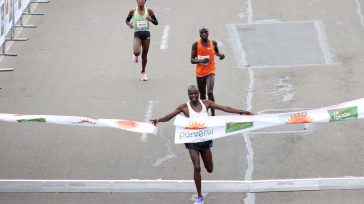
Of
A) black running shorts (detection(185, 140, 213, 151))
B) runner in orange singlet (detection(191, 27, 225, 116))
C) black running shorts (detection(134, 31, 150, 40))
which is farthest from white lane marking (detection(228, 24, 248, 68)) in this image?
black running shorts (detection(185, 140, 213, 151))

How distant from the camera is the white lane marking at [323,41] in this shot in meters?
22.5

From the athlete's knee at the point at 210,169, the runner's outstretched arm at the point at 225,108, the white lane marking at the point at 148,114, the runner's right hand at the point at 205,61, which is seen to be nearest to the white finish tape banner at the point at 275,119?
the runner's outstretched arm at the point at 225,108

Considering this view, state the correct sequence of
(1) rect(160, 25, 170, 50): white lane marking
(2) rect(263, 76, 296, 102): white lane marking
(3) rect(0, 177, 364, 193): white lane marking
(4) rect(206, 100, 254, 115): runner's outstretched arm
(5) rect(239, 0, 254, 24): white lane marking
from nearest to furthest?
(4) rect(206, 100, 254, 115): runner's outstretched arm, (3) rect(0, 177, 364, 193): white lane marking, (2) rect(263, 76, 296, 102): white lane marking, (1) rect(160, 25, 170, 50): white lane marking, (5) rect(239, 0, 254, 24): white lane marking

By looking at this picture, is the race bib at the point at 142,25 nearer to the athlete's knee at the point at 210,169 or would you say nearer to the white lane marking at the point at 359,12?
the athlete's knee at the point at 210,169

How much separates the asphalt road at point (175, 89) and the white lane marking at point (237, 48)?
0.15 feet

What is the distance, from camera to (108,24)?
2600 centimetres

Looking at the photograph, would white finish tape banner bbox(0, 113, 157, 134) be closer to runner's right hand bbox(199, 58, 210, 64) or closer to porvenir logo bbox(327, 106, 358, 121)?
porvenir logo bbox(327, 106, 358, 121)

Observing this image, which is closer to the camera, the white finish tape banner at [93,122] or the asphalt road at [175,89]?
the white finish tape banner at [93,122]

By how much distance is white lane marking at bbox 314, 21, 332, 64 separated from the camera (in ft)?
73.7

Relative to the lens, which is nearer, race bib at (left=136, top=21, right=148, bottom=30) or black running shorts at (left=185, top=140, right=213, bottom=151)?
black running shorts at (left=185, top=140, right=213, bottom=151)

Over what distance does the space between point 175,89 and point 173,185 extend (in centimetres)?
579

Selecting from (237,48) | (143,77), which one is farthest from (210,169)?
(237,48)

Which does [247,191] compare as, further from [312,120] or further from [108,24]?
[108,24]

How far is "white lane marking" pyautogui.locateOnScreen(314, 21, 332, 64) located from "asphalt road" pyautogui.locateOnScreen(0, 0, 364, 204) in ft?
0.08
